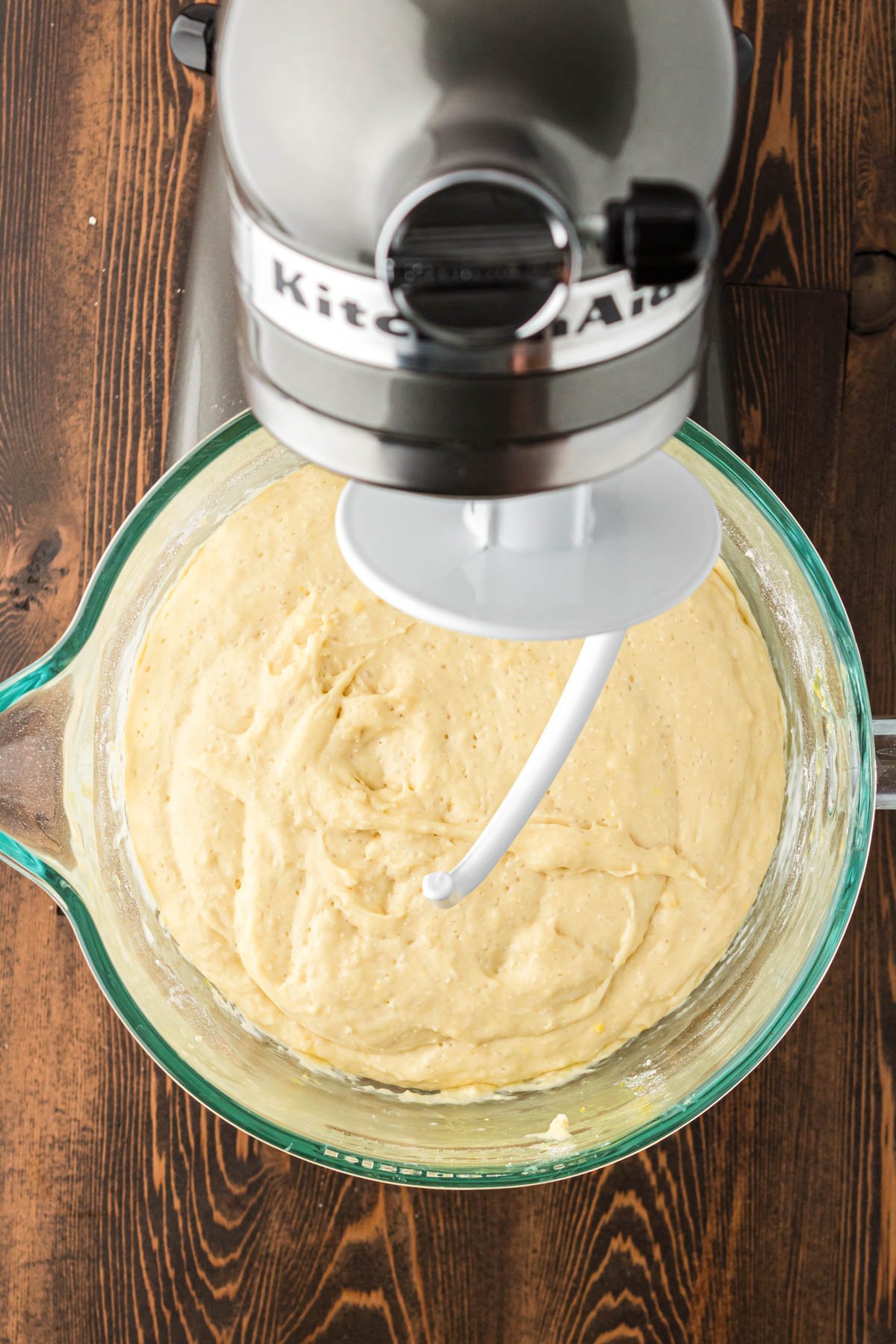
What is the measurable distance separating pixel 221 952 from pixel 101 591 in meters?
0.29

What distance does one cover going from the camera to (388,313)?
34 cm

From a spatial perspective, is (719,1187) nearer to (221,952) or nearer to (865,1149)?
(865,1149)

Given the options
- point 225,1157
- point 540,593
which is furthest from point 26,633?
point 540,593

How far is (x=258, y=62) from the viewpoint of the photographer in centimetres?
33

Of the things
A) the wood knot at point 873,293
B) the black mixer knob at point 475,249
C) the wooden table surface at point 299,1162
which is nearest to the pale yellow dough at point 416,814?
the wooden table surface at point 299,1162

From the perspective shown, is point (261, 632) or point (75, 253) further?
point (75, 253)

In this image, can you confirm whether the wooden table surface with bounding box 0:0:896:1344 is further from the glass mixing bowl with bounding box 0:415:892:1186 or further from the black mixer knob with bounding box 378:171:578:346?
the black mixer knob with bounding box 378:171:578:346

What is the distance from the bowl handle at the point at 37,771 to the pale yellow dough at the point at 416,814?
0.05m

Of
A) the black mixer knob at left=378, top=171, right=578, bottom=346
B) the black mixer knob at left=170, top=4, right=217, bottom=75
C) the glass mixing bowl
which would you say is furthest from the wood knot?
the black mixer knob at left=378, top=171, right=578, bottom=346

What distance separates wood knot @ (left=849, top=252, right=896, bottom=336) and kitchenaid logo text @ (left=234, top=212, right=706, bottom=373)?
0.78 meters

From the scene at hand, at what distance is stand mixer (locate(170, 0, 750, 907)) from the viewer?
0.32 m

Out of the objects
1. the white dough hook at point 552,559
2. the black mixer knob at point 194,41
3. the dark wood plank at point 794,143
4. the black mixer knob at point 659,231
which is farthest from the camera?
the dark wood plank at point 794,143

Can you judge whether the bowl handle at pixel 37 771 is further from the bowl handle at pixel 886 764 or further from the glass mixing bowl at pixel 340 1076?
the bowl handle at pixel 886 764

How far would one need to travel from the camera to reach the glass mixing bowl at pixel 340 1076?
81cm
